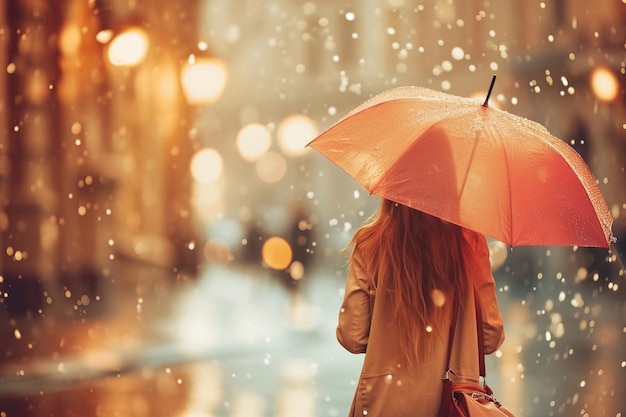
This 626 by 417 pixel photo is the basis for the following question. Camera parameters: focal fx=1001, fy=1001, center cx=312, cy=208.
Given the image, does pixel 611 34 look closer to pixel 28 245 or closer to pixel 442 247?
pixel 28 245

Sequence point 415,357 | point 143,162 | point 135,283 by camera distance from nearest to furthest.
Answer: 1. point 415,357
2. point 135,283
3. point 143,162

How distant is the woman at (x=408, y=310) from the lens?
260cm

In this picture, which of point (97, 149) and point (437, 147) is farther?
point (97, 149)

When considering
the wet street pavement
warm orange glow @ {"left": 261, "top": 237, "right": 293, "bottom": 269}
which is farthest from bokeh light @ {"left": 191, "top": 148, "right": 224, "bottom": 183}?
the wet street pavement

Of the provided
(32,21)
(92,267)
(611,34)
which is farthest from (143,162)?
(611,34)

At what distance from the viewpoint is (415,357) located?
8.61ft

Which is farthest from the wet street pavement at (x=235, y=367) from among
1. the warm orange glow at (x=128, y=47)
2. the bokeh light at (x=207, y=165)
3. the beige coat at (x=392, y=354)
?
the bokeh light at (x=207, y=165)

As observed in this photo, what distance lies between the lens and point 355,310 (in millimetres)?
2631

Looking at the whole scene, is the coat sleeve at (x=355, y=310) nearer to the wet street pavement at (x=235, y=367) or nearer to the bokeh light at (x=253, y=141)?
the wet street pavement at (x=235, y=367)

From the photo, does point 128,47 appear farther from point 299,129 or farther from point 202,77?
point 299,129

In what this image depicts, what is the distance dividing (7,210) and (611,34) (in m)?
6.29

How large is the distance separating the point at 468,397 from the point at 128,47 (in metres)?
10.4

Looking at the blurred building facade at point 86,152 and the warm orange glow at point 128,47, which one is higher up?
the warm orange glow at point 128,47

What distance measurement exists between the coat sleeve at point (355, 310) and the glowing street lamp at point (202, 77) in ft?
40.1
